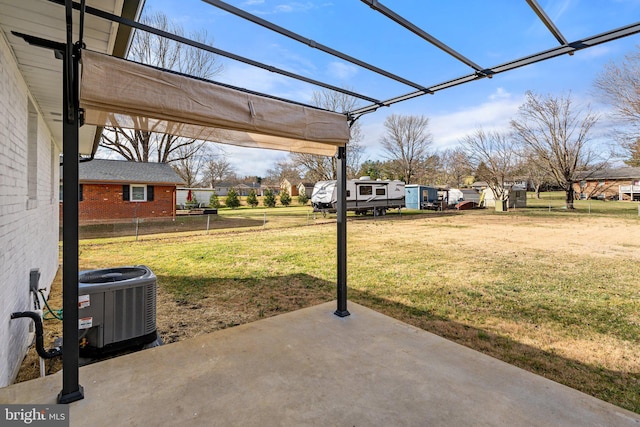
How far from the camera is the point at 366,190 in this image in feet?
64.3

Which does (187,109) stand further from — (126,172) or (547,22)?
(126,172)

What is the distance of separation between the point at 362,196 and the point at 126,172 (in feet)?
43.7

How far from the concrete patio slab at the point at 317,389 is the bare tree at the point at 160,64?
13.2 meters

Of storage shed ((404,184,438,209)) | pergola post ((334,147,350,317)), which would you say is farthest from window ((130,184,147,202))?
storage shed ((404,184,438,209))

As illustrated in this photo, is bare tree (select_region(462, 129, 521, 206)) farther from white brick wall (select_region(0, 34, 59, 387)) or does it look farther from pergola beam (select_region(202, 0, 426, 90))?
white brick wall (select_region(0, 34, 59, 387))

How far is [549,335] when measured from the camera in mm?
3328

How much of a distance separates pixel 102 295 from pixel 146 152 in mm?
19956

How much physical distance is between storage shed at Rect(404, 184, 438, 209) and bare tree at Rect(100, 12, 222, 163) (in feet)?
58.1

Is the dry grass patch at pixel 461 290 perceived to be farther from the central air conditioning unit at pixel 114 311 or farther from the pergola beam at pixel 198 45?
the pergola beam at pixel 198 45

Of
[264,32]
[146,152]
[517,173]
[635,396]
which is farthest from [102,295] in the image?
[517,173]

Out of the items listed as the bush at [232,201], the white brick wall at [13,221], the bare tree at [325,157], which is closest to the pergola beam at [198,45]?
the white brick wall at [13,221]

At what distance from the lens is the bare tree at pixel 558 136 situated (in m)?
22.2

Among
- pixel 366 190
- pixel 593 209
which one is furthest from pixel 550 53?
pixel 593 209

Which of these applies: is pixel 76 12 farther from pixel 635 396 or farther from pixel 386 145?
pixel 386 145
